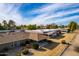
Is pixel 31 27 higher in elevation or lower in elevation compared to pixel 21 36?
higher

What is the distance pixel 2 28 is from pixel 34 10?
1.33 metres

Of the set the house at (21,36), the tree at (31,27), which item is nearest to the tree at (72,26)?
the house at (21,36)

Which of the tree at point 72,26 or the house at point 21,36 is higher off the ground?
the tree at point 72,26

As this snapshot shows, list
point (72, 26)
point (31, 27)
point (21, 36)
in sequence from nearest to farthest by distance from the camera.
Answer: point (72, 26) < point (31, 27) < point (21, 36)

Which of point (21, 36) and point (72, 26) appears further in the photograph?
point (21, 36)

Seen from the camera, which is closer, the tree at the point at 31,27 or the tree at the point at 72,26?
the tree at the point at 72,26

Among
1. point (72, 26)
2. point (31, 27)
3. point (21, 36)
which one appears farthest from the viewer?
point (21, 36)

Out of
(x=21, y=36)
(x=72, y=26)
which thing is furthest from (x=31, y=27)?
(x=72, y=26)

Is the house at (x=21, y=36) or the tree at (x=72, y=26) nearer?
the tree at (x=72, y=26)

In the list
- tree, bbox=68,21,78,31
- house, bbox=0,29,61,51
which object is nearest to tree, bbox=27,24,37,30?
house, bbox=0,29,61,51

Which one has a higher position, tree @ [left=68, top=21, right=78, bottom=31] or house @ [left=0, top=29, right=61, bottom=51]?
tree @ [left=68, top=21, right=78, bottom=31]

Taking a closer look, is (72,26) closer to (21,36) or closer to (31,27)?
(31,27)

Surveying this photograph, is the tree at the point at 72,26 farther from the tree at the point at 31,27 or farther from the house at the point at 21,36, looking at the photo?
the tree at the point at 31,27

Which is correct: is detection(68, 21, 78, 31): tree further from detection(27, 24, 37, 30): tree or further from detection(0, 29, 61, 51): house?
detection(27, 24, 37, 30): tree
